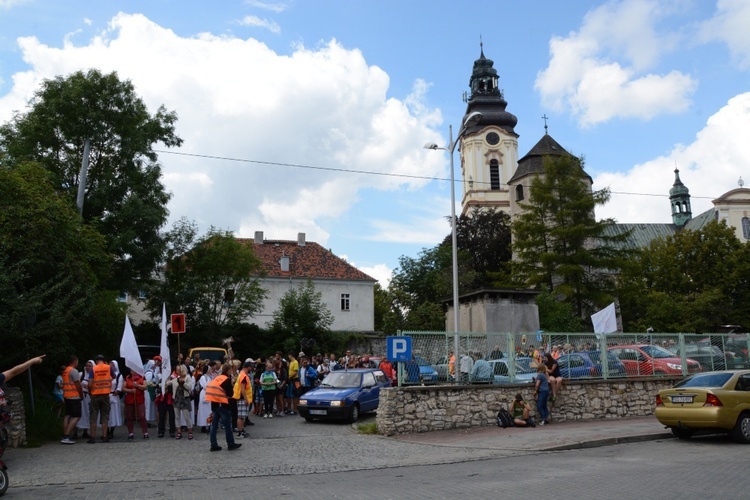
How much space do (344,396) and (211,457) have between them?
20.5 ft

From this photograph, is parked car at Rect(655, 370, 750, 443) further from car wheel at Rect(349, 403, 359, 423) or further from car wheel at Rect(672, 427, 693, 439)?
car wheel at Rect(349, 403, 359, 423)

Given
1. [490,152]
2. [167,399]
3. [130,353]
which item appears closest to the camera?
[130,353]

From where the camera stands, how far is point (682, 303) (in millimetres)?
52031

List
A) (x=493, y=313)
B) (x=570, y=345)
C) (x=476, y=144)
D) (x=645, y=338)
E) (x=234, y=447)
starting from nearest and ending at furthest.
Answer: (x=234, y=447)
(x=570, y=345)
(x=645, y=338)
(x=493, y=313)
(x=476, y=144)

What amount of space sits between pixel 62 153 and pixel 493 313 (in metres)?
22.2

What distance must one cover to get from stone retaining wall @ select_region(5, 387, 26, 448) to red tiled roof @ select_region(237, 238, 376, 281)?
38.6m

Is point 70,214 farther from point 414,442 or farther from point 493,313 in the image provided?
point 493,313

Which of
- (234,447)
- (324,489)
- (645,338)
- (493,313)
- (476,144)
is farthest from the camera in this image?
(476,144)

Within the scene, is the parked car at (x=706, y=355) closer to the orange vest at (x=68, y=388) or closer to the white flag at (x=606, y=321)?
the white flag at (x=606, y=321)

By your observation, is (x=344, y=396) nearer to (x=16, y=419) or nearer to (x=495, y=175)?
(x=16, y=419)

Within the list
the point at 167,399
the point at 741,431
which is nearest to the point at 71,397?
the point at 167,399

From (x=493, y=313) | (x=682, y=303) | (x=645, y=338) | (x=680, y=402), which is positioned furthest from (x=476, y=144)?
(x=680, y=402)

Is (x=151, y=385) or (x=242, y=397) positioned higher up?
(x=151, y=385)

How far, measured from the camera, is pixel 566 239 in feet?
154
